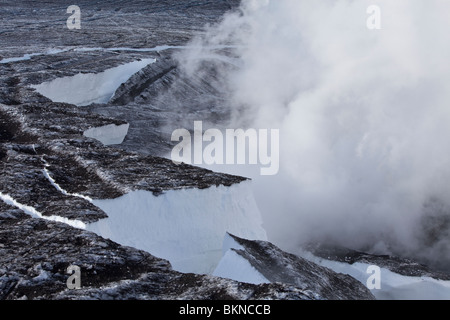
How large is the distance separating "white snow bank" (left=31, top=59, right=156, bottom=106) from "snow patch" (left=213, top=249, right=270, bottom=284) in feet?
66.9

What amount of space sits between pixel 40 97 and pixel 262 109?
25378mm

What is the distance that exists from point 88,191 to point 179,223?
2.97 meters

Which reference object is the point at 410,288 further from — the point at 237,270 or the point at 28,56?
the point at 28,56

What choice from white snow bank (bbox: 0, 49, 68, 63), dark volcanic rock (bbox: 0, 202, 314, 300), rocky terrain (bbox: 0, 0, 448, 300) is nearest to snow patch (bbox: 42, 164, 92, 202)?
rocky terrain (bbox: 0, 0, 448, 300)

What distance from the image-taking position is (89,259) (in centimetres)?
1237

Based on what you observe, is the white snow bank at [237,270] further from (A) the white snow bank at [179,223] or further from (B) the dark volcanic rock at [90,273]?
(B) the dark volcanic rock at [90,273]

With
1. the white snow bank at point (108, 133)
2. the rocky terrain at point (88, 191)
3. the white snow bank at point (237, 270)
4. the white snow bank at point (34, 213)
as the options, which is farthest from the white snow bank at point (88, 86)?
the white snow bank at point (237, 270)

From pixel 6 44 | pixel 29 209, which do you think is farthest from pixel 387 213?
pixel 6 44

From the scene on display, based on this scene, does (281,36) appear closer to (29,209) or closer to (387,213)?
(387,213)

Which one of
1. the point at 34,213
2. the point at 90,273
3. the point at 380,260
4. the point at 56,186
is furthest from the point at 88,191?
the point at 380,260

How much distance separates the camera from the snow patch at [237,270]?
14992mm

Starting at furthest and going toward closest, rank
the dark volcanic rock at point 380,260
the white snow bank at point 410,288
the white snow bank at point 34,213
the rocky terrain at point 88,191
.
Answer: the dark volcanic rock at point 380,260 < the white snow bank at point 410,288 < the white snow bank at point 34,213 < the rocky terrain at point 88,191

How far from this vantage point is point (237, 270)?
50.7ft

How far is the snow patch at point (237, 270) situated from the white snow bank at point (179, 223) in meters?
1.89
